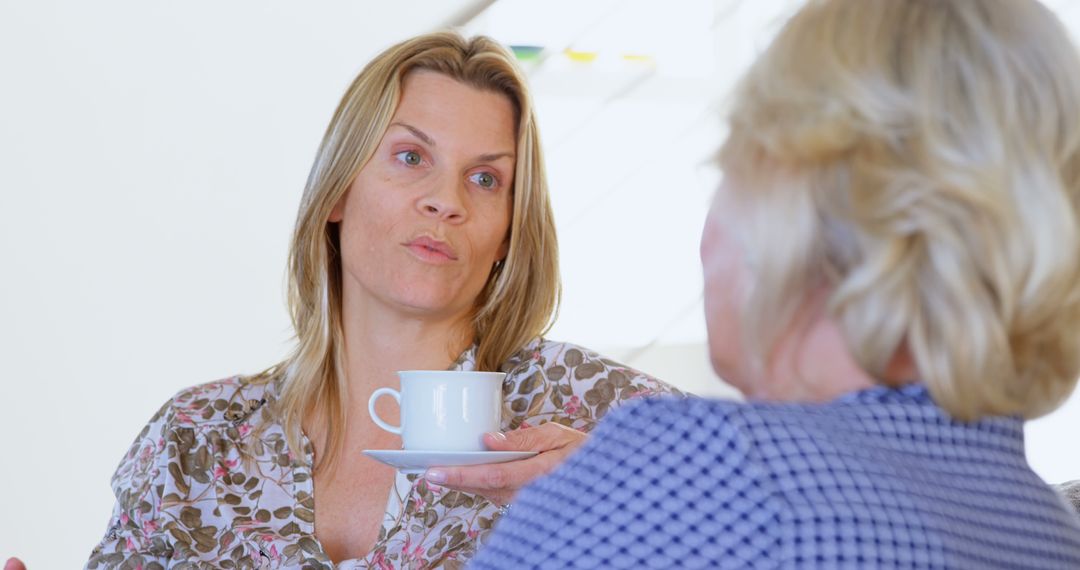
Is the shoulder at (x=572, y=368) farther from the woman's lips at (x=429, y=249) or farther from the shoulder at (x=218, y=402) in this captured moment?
the shoulder at (x=218, y=402)

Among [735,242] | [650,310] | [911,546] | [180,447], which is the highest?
[735,242]

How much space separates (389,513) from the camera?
5.45 feet

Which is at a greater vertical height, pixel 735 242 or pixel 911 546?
pixel 735 242

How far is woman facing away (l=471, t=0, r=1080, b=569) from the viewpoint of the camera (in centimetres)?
67

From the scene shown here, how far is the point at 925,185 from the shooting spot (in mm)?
665

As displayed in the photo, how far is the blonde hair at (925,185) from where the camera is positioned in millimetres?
669

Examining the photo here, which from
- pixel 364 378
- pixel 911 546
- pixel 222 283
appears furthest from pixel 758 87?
pixel 222 283

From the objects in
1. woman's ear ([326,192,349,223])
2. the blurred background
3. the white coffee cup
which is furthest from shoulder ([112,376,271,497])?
the blurred background

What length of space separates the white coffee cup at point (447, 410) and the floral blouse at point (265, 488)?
27cm

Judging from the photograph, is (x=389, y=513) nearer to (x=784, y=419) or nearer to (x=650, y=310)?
(x=784, y=419)

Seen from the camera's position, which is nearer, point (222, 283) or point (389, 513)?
point (389, 513)

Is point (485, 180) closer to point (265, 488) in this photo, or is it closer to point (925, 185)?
point (265, 488)

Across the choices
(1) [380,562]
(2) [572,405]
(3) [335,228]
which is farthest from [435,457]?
(3) [335,228]

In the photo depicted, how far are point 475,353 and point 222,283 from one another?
211 cm
